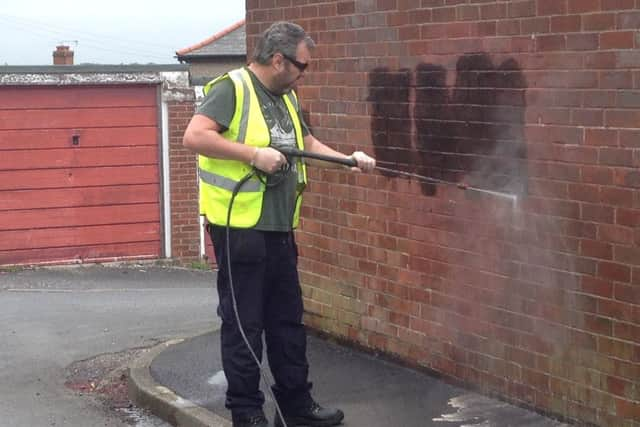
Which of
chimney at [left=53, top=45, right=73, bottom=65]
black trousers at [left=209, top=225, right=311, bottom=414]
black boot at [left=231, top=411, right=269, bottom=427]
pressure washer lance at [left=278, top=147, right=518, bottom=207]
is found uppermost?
chimney at [left=53, top=45, right=73, bottom=65]

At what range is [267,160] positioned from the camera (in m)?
5.10

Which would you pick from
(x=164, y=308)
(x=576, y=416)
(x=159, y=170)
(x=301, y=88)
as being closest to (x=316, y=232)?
(x=301, y=88)

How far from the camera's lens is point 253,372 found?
5410 mm

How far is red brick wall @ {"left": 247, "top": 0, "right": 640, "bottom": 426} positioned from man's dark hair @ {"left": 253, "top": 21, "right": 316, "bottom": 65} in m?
1.09

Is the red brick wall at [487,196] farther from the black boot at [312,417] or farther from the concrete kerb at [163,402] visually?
the concrete kerb at [163,402]

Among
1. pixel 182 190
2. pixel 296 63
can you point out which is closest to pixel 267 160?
pixel 296 63

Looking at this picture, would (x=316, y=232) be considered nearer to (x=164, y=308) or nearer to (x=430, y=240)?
(x=430, y=240)

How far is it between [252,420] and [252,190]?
108 centimetres

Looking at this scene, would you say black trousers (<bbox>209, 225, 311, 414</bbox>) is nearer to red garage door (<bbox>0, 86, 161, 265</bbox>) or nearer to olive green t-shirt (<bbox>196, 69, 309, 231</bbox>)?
olive green t-shirt (<bbox>196, 69, 309, 231</bbox>)

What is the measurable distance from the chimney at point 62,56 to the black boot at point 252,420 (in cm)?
1775

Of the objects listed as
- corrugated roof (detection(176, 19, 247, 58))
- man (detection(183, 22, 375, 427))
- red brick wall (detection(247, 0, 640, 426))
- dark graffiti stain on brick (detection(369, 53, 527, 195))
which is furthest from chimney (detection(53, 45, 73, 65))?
man (detection(183, 22, 375, 427))

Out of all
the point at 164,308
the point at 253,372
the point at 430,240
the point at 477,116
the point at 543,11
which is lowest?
the point at 164,308

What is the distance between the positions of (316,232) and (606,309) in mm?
2637

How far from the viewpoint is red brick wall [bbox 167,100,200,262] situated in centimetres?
1566
